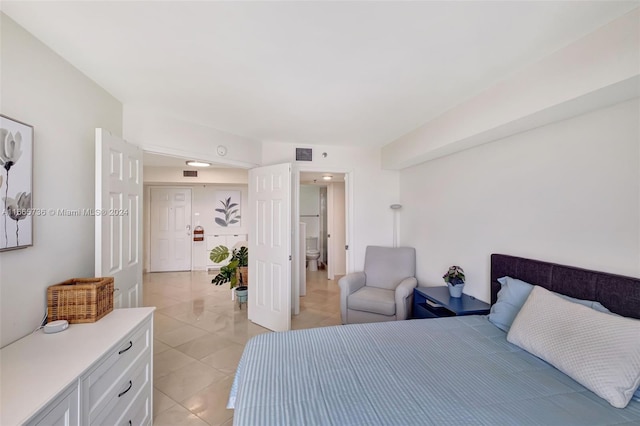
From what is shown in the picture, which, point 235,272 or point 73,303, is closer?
point 73,303

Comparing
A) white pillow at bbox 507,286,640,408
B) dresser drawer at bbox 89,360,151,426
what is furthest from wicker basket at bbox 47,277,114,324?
white pillow at bbox 507,286,640,408

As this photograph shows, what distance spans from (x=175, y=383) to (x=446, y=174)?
334 centimetres

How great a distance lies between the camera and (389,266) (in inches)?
135

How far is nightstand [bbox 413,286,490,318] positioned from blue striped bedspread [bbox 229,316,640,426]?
513 millimetres

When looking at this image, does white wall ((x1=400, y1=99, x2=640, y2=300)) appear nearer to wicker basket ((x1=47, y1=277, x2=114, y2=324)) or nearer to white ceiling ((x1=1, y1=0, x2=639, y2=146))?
white ceiling ((x1=1, y1=0, x2=639, y2=146))

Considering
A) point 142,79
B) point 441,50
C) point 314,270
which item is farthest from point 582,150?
point 314,270

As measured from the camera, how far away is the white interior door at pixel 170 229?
5973mm

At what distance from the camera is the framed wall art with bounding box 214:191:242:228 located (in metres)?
6.28

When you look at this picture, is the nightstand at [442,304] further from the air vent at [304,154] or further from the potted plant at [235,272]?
the potted plant at [235,272]

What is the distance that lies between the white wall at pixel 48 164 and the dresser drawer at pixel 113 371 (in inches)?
19.6

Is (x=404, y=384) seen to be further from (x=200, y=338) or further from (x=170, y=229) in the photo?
(x=170, y=229)

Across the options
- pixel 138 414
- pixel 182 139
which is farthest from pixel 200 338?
pixel 182 139

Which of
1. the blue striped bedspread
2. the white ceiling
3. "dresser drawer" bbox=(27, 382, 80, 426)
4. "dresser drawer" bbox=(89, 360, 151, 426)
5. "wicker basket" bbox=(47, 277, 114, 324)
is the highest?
the white ceiling

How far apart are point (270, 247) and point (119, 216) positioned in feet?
5.30
